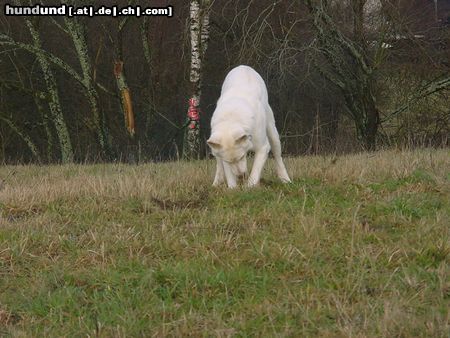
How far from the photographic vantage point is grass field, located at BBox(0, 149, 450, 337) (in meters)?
3.22

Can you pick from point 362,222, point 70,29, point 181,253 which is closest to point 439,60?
point 70,29

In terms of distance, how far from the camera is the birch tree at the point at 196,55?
13.8 meters

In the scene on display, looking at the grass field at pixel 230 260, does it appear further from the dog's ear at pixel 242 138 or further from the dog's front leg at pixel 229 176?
the dog's ear at pixel 242 138

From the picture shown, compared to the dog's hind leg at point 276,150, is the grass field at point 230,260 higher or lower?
lower

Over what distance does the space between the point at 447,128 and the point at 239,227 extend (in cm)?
1353

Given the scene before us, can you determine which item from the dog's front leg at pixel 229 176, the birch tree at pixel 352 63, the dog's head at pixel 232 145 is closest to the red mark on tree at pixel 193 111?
the birch tree at pixel 352 63

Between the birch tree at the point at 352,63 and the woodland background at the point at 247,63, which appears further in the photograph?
the woodland background at the point at 247,63

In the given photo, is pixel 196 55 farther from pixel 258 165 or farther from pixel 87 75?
pixel 258 165

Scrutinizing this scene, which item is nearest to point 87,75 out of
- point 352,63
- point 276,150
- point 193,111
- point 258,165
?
point 193,111

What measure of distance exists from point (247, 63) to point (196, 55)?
1.22 m

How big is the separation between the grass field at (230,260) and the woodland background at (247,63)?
177 inches

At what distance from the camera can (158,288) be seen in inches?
145

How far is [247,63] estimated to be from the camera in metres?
13.9

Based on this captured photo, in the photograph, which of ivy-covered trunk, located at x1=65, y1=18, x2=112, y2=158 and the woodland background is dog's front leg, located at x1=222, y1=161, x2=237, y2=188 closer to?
the woodland background
